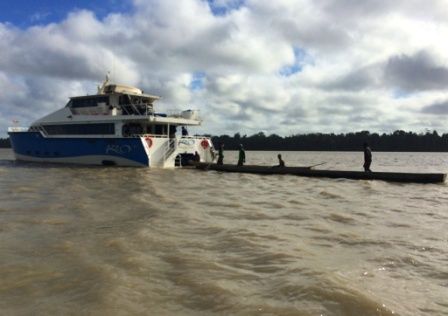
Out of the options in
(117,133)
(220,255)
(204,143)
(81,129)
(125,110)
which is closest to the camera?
(220,255)

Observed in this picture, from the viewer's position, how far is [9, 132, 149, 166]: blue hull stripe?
21844 millimetres

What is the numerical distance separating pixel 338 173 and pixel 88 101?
1418 cm

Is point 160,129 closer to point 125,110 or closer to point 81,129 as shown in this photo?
point 125,110

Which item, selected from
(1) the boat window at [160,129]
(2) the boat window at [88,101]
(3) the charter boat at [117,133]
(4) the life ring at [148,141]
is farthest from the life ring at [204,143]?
(2) the boat window at [88,101]

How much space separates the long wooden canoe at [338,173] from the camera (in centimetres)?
1712

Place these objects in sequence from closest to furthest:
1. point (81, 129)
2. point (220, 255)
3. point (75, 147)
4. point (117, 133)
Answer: point (220, 255), point (117, 133), point (81, 129), point (75, 147)

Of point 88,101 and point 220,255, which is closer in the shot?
point 220,255

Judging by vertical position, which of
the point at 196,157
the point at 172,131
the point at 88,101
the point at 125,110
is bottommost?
the point at 196,157

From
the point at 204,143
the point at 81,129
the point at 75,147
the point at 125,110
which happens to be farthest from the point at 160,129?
the point at 75,147

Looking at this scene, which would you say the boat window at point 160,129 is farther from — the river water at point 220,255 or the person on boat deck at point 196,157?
the river water at point 220,255

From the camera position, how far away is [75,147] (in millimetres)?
24359

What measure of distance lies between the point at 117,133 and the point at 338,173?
36.5ft

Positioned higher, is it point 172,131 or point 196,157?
point 172,131

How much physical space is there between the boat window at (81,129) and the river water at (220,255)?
432 inches
